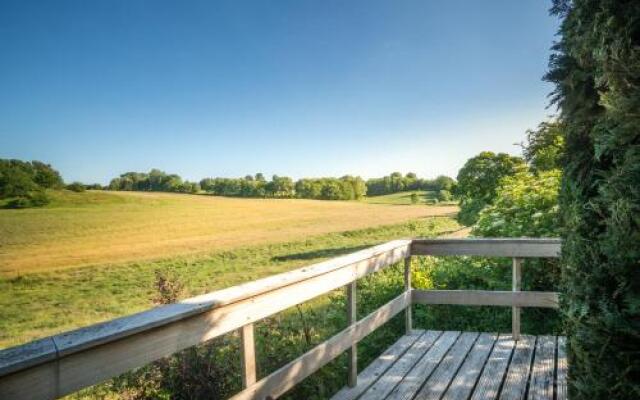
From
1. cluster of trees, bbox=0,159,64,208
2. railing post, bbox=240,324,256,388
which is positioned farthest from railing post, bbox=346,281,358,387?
cluster of trees, bbox=0,159,64,208

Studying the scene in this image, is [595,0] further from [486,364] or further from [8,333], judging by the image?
[8,333]

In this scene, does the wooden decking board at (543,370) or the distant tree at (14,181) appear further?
the distant tree at (14,181)

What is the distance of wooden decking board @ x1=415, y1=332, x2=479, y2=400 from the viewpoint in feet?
10.4

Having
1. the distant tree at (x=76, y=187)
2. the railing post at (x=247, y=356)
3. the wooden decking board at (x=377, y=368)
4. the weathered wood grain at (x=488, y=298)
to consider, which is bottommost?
the wooden decking board at (x=377, y=368)

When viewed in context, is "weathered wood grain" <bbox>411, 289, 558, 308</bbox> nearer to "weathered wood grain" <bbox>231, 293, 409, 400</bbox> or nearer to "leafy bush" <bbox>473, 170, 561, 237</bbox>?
"weathered wood grain" <bbox>231, 293, 409, 400</bbox>

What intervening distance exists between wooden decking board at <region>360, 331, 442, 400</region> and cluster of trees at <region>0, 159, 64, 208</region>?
53.8 m

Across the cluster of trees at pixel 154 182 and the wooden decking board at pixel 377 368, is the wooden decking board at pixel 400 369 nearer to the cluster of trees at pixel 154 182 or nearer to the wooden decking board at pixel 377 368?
the wooden decking board at pixel 377 368

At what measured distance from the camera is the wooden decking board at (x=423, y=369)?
3.20m

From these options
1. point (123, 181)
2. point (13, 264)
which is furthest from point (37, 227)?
point (123, 181)

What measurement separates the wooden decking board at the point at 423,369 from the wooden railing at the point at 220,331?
389 mm

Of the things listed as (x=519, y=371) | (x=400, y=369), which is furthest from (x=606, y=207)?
(x=400, y=369)

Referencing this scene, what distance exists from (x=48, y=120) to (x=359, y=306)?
326 feet

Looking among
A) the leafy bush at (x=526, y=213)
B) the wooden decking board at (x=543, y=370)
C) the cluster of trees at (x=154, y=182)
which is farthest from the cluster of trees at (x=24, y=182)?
the wooden decking board at (x=543, y=370)

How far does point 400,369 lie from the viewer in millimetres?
3650
